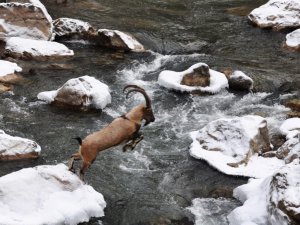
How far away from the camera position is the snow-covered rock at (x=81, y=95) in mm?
13477

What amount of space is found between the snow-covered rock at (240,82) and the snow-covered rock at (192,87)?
0.16 m

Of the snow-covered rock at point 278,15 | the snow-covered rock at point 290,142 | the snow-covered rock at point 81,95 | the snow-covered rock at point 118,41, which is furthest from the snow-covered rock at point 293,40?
the snow-covered rock at point 81,95

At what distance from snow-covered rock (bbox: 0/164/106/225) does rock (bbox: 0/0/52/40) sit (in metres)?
9.09

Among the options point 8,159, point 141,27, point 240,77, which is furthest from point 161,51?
point 8,159

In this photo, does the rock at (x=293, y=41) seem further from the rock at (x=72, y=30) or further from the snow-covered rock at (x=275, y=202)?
the snow-covered rock at (x=275, y=202)

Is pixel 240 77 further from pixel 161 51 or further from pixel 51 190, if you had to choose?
pixel 51 190

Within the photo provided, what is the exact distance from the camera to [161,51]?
58.4ft

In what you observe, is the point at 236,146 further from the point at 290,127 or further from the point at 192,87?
the point at 192,87

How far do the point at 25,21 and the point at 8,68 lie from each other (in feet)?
9.46

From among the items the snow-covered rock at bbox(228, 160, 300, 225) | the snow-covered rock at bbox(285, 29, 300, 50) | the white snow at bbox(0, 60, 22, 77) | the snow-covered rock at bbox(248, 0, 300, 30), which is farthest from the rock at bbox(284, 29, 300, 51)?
the snow-covered rock at bbox(228, 160, 300, 225)

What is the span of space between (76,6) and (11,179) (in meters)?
14.3

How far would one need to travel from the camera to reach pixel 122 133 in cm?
885

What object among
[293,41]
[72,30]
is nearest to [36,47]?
[72,30]

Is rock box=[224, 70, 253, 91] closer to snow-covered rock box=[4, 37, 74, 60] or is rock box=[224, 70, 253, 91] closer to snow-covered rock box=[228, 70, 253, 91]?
snow-covered rock box=[228, 70, 253, 91]
